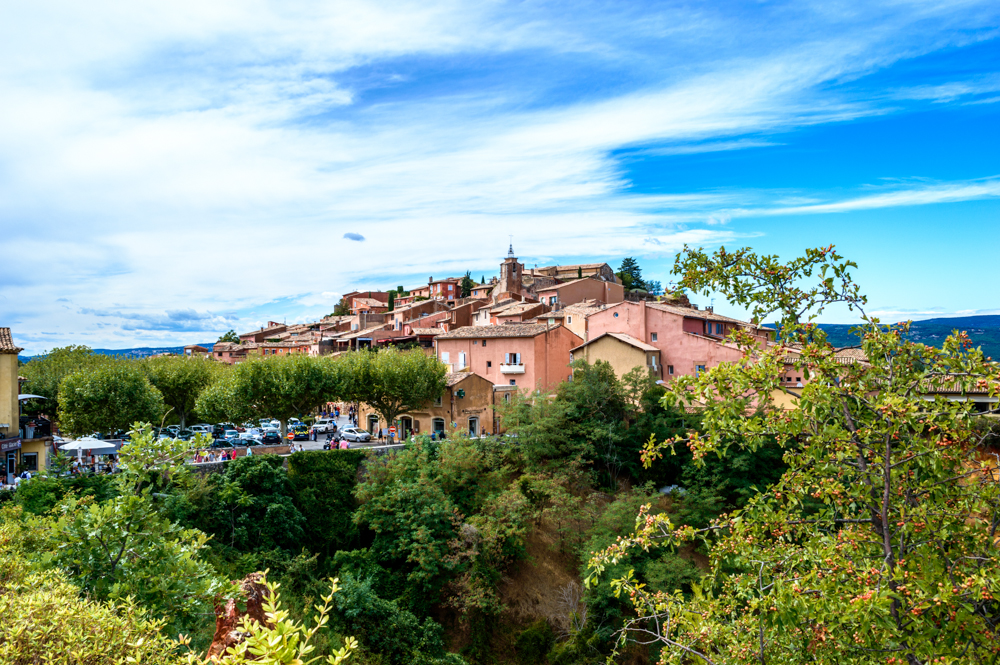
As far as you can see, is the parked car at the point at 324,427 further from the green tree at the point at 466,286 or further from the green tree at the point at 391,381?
the green tree at the point at 466,286

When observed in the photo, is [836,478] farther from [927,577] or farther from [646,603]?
[646,603]

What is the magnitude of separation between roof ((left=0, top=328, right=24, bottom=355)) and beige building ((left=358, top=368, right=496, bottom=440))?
20.4 metres

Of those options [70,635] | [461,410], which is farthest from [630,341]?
[70,635]

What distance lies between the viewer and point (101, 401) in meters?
32.9

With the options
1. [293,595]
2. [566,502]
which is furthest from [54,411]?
[566,502]

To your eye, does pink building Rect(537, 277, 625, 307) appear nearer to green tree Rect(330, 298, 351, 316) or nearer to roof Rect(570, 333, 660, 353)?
roof Rect(570, 333, 660, 353)

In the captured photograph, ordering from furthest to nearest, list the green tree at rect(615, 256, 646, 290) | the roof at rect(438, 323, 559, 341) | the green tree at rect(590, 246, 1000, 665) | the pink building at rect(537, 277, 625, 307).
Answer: the green tree at rect(615, 256, 646, 290) < the pink building at rect(537, 277, 625, 307) < the roof at rect(438, 323, 559, 341) < the green tree at rect(590, 246, 1000, 665)

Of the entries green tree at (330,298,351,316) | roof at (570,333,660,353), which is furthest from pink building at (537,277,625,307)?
green tree at (330,298,351,316)

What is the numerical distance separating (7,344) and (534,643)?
84.6ft

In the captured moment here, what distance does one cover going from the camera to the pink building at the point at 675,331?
3784cm

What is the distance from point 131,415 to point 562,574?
2412 cm

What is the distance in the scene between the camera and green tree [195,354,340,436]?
34.7m

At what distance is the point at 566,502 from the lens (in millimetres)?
28672

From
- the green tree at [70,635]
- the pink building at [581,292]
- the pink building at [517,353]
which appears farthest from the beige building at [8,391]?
the pink building at [581,292]
